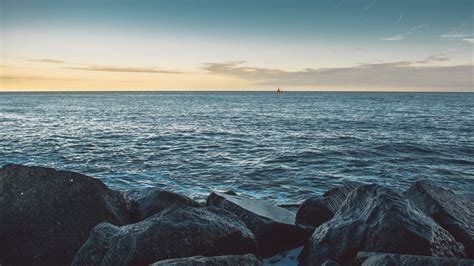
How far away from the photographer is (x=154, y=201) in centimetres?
996

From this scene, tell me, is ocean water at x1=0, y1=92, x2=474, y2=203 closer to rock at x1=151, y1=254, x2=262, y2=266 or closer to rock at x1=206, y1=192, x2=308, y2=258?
rock at x1=206, y1=192, x2=308, y2=258

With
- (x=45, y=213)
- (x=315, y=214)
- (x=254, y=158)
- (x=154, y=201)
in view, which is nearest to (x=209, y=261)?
(x=45, y=213)

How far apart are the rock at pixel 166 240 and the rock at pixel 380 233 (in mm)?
1535

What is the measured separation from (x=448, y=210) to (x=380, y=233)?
2504mm

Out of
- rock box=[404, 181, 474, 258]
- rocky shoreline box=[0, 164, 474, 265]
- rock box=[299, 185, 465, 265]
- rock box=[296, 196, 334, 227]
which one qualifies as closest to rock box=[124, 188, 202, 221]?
rocky shoreline box=[0, 164, 474, 265]

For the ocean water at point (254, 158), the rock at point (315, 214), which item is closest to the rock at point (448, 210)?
the rock at point (315, 214)

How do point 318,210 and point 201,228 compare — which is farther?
point 318,210

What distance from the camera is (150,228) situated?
7102 mm

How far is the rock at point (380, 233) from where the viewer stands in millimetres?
7094

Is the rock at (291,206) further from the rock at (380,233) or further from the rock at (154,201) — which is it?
the rock at (380,233)

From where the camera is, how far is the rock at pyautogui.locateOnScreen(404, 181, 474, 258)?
8.03 meters

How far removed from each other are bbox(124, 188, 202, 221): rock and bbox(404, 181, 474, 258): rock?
5372 millimetres

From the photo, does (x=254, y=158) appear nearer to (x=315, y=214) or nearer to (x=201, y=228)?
(x=315, y=214)

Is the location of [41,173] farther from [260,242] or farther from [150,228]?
[260,242]
